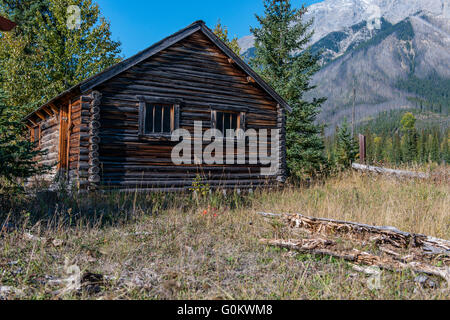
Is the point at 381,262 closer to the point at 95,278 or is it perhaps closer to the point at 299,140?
the point at 95,278

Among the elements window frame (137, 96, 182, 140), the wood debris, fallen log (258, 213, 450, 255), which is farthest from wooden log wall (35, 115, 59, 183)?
the wood debris

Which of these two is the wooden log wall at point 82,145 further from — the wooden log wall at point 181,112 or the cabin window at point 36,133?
the cabin window at point 36,133

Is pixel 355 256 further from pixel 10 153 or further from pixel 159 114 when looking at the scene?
pixel 159 114

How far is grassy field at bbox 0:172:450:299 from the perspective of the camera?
2976 mm

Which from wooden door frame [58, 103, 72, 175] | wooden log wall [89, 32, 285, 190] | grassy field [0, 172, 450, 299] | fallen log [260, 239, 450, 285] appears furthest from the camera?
wooden door frame [58, 103, 72, 175]

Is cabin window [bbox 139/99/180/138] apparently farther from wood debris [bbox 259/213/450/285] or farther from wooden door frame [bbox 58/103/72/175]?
wood debris [bbox 259/213/450/285]

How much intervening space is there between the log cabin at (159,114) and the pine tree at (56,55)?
6.83m

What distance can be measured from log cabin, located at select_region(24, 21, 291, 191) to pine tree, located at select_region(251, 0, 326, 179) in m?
5.00

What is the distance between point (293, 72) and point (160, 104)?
1007cm

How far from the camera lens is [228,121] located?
12094 mm

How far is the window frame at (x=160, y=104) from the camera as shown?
10.2 m

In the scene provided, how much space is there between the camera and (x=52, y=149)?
42.4 feet

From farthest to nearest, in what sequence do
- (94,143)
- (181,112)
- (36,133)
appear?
(36,133), (181,112), (94,143)

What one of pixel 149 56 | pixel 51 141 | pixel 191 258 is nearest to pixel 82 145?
pixel 149 56
